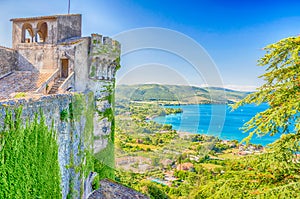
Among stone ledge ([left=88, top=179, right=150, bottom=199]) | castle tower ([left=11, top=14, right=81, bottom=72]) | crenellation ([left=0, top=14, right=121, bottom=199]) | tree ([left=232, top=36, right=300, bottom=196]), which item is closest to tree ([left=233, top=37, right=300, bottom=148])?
tree ([left=232, top=36, right=300, bottom=196])

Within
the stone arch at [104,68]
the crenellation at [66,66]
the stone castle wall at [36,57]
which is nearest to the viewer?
the crenellation at [66,66]

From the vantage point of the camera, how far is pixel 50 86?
39.0 ft

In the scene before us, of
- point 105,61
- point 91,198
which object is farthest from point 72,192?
point 105,61

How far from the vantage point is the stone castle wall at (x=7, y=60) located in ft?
42.8

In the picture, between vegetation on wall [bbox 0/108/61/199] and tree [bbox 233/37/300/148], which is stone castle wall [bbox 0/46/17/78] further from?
tree [bbox 233/37/300/148]

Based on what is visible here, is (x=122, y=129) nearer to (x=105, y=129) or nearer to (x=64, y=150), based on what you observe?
(x=105, y=129)

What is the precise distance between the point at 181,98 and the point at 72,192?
10958 mm

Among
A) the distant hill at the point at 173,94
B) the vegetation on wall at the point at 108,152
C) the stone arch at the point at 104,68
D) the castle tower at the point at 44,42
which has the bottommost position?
the vegetation on wall at the point at 108,152

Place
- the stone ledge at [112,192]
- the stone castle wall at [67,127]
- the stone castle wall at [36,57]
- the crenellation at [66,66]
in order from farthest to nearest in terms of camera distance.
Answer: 1. the stone castle wall at [36,57]
2. the crenellation at [66,66]
3. the stone ledge at [112,192]
4. the stone castle wall at [67,127]

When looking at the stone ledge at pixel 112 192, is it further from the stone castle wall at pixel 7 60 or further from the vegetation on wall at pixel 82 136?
the stone castle wall at pixel 7 60

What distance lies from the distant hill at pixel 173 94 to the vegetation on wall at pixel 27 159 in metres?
10.0

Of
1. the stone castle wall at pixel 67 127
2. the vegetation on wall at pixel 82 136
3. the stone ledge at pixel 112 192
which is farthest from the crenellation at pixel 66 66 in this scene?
the stone ledge at pixel 112 192

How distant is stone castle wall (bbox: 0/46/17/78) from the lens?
13055 millimetres

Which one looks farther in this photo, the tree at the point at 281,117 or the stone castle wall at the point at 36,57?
the stone castle wall at the point at 36,57
